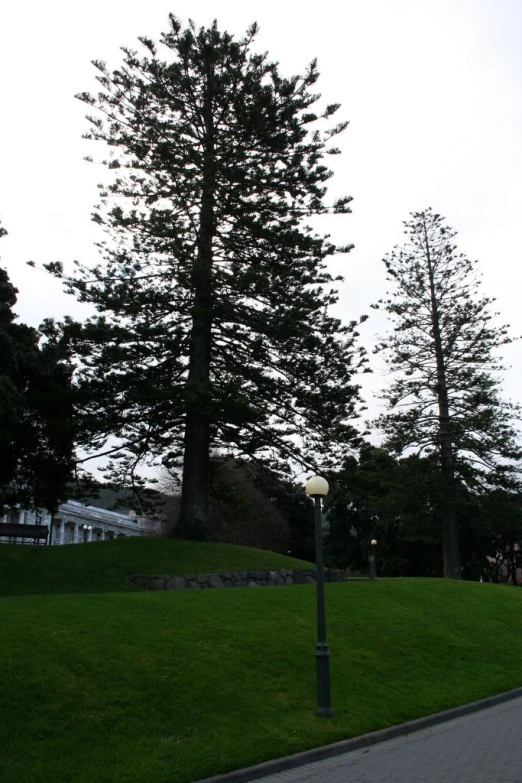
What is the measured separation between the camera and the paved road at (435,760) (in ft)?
26.7

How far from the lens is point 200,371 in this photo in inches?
927

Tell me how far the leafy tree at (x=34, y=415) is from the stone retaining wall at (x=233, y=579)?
573 cm

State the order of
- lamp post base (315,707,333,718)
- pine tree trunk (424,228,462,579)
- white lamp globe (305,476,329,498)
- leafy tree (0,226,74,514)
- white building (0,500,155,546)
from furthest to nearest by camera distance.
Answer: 1. white building (0,500,155,546)
2. pine tree trunk (424,228,462,579)
3. leafy tree (0,226,74,514)
4. white lamp globe (305,476,329,498)
5. lamp post base (315,707,333,718)

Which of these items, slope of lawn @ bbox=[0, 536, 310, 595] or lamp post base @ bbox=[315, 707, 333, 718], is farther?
slope of lawn @ bbox=[0, 536, 310, 595]

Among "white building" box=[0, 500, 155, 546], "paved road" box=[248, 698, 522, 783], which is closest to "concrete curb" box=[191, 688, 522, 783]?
"paved road" box=[248, 698, 522, 783]

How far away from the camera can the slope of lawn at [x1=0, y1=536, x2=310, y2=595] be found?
17922mm

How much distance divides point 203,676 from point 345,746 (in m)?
2.42

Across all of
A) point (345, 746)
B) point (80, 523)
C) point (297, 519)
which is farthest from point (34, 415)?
point (80, 523)

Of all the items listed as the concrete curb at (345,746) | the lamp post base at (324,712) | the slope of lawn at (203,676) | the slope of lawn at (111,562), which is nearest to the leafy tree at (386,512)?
the slope of lawn at (111,562)

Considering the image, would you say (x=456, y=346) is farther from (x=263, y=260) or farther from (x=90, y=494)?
(x=90, y=494)

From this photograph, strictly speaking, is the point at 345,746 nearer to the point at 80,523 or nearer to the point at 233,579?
the point at 233,579

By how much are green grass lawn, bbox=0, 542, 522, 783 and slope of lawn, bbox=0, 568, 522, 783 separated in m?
0.03

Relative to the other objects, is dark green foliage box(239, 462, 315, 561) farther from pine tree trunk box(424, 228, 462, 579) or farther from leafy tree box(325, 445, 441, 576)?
pine tree trunk box(424, 228, 462, 579)

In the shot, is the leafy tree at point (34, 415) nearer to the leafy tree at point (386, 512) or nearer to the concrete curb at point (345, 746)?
the leafy tree at point (386, 512)
